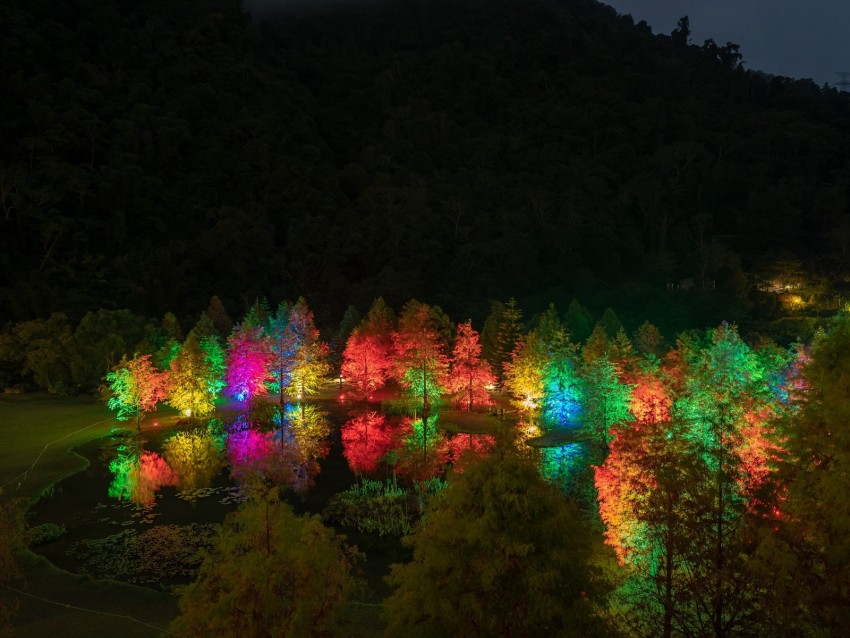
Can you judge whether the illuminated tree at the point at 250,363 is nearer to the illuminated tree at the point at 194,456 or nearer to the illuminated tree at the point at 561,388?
the illuminated tree at the point at 194,456

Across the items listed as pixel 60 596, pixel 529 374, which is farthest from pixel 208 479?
pixel 529 374

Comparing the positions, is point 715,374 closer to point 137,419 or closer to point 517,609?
point 517,609

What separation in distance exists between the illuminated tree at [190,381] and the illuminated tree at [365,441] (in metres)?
12.5

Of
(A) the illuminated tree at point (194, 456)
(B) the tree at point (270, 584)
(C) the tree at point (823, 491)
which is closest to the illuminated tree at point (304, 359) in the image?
(A) the illuminated tree at point (194, 456)

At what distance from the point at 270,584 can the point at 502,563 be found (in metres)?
5.10

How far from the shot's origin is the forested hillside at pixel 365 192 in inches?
4444

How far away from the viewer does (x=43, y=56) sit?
157 m

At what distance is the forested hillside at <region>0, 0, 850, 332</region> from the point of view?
113m

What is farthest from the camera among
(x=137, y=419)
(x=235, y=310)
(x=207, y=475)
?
(x=235, y=310)

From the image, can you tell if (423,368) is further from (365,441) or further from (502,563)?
(502,563)

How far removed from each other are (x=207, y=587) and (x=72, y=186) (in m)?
133

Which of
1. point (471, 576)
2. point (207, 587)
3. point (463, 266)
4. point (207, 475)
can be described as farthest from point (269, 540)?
point (463, 266)

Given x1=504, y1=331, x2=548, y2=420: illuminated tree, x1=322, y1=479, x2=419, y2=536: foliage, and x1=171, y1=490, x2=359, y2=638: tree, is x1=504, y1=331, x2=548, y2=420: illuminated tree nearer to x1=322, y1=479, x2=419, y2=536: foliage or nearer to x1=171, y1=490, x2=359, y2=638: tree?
x1=322, y1=479, x2=419, y2=536: foliage

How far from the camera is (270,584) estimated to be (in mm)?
13625
